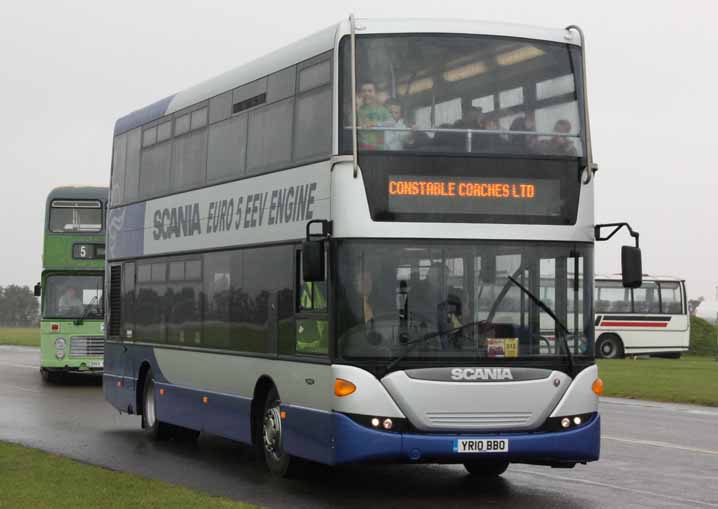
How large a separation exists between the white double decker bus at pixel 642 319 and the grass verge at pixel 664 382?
829 cm

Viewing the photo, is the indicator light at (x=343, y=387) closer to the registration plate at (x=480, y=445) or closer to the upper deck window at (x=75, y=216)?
the registration plate at (x=480, y=445)

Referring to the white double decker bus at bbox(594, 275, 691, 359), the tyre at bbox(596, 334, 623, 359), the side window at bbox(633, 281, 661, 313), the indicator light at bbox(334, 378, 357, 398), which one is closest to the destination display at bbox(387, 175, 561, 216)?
the indicator light at bbox(334, 378, 357, 398)

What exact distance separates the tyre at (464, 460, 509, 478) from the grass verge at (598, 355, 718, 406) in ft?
45.2

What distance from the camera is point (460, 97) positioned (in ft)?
42.2

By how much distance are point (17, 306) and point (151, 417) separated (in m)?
165

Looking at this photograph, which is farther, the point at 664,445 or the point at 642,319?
the point at 642,319

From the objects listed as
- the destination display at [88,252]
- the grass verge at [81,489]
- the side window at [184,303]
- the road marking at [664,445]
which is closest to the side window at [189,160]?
the side window at [184,303]

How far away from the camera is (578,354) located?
41.8 feet

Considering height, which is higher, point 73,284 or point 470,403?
point 73,284

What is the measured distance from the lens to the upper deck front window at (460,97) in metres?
12.7

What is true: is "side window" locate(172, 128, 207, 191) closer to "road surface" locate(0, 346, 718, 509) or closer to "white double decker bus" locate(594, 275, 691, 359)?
"road surface" locate(0, 346, 718, 509)

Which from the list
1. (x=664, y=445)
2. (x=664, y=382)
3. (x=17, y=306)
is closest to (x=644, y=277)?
(x=664, y=382)

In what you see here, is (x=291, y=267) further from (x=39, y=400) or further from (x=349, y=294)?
(x=39, y=400)

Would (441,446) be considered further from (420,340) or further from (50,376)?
(50,376)
